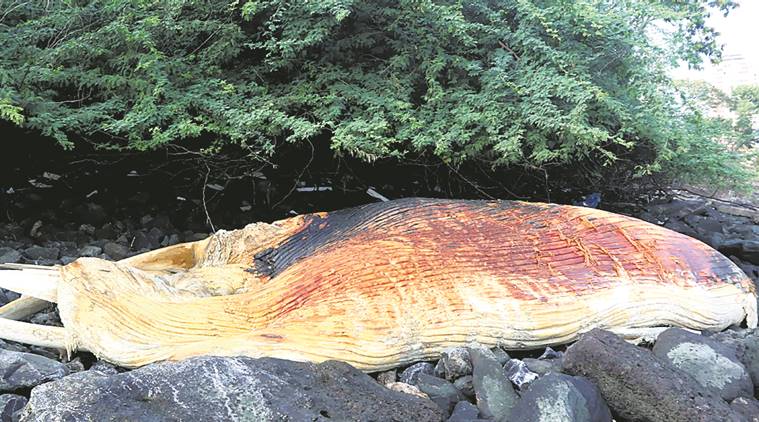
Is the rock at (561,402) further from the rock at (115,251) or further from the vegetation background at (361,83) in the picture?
the rock at (115,251)

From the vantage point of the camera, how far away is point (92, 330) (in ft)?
8.15

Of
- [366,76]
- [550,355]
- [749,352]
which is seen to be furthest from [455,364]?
[366,76]

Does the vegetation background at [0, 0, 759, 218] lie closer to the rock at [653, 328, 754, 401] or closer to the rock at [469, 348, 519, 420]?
the rock at [653, 328, 754, 401]

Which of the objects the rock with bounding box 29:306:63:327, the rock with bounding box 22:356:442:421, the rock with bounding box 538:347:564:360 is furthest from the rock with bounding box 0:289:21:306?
the rock with bounding box 538:347:564:360

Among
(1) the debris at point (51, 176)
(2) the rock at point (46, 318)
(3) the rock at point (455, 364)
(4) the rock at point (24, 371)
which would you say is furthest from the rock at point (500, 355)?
(1) the debris at point (51, 176)

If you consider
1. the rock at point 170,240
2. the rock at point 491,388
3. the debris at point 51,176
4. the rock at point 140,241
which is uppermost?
the debris at point 51,176

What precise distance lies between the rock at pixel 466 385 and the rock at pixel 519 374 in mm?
152

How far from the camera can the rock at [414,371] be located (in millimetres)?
2377

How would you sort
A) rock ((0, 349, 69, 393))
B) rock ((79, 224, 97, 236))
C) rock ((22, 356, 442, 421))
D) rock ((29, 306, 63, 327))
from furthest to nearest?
rock ((79, 224, 97, 236)) → rock ((29, 306, 63, 327)) → rock ((0, 349, 69, 393)) → rock ((22, 356, 442, 421))

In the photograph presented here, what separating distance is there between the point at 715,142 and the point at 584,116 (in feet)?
4.36

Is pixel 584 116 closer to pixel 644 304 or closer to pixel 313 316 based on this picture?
pixel 644 304

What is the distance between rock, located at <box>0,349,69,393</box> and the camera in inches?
86.7

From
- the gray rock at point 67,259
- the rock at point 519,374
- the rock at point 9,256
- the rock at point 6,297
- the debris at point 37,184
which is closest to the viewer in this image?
the rock at point 519,374

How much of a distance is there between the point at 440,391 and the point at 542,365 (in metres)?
0.46
